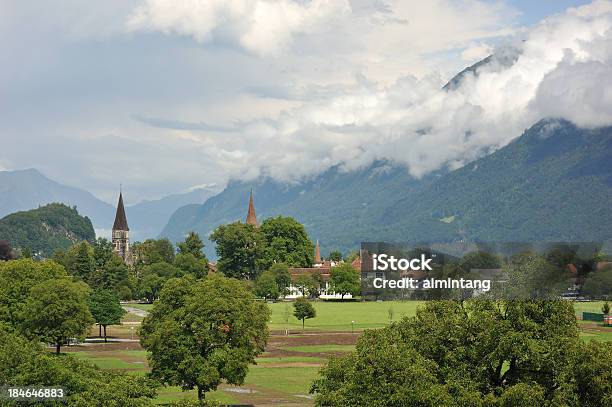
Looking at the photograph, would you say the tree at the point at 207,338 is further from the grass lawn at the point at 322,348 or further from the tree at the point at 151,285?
the tree at the point at 151,285

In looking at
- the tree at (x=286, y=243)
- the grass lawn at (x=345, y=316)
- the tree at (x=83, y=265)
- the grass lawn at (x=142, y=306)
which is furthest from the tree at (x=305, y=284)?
the tree at (x=83, y=265)

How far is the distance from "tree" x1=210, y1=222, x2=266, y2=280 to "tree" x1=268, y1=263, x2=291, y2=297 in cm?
916

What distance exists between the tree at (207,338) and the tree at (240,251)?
11220cm

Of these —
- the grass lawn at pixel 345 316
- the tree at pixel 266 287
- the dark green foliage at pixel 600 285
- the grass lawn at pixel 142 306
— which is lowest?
the grass lawn at pixel 345 316

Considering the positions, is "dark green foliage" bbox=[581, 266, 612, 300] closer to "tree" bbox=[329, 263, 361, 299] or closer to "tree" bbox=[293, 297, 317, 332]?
"tree" bbox=[293, 297, 317, 332]

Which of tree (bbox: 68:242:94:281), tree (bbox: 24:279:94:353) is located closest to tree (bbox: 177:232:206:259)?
tree (bbox: 68:242:94:281)

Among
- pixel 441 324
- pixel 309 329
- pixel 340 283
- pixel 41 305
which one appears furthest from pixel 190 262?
pixel 441 324

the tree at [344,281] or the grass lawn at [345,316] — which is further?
the tree at [344,281]

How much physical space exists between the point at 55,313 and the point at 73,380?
115ft

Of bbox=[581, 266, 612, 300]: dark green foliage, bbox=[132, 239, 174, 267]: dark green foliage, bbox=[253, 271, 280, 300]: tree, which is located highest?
bbox=[132, 239, 174, 267]: dark green foliage

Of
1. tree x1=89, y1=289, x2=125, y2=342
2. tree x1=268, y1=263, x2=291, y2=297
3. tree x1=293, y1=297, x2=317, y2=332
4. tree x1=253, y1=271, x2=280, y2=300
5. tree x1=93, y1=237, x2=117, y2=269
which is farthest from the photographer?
tree x1=93, y1=237, x2=117, y2=269

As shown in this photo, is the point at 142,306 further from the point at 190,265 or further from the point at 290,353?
the point at 290,353

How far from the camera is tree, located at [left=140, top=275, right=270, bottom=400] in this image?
1975 inches

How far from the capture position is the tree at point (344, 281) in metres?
155
